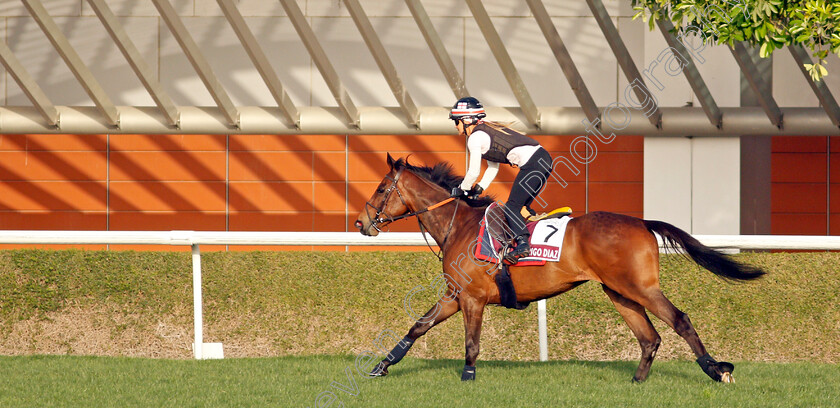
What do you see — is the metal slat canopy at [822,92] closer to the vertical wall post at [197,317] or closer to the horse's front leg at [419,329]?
the horse's front leg at [419,329]

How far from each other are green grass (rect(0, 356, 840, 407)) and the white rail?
0.49m

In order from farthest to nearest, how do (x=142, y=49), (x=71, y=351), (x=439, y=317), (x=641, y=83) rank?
1. (x=142, y=49)
2. (x=641, y=83)
3. (x=71, y=351)
4. (x=439, y=317)

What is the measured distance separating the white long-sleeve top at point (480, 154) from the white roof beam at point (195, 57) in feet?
16.1

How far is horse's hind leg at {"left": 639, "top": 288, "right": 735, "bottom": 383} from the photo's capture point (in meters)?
5.40

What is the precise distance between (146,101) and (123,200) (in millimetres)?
1528

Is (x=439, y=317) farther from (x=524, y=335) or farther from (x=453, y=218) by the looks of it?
(x=524, y=335)

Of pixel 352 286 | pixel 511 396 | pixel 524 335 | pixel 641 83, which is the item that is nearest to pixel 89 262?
pixel 352 286

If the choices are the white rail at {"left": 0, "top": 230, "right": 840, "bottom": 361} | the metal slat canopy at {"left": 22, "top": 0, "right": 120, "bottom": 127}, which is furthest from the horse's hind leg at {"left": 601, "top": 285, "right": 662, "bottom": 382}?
the metal slat canopy at {"left": 22, "top": 0, "right": 120, "bottom": 127}

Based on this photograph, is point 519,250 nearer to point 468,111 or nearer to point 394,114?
point 468,111

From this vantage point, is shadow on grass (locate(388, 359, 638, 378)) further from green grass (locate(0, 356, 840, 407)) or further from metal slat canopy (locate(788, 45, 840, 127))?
metal slat canopy (locate(788, 45, 840, 127))

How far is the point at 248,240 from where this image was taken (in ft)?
22.7

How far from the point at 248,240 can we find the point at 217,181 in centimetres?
666

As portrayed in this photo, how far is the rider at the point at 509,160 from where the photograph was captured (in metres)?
5.68

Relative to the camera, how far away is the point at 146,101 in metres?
13.3
